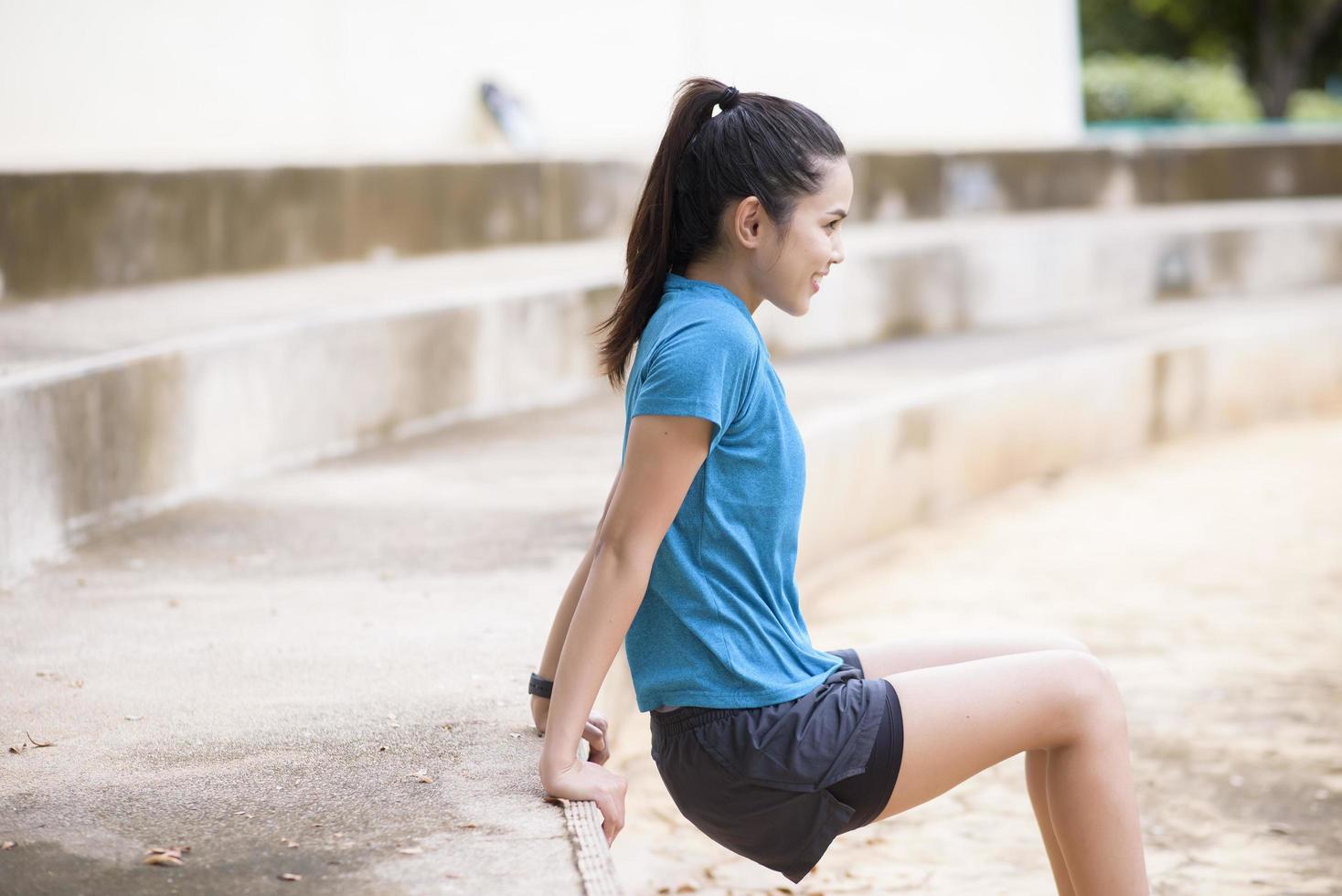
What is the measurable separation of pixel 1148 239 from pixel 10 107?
609 cm

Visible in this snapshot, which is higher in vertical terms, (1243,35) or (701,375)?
(1243,35)

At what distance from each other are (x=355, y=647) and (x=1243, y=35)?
96.6 feet

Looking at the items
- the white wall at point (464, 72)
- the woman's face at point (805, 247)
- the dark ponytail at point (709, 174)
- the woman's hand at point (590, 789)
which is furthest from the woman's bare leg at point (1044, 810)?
the white wall at point (464, 72)

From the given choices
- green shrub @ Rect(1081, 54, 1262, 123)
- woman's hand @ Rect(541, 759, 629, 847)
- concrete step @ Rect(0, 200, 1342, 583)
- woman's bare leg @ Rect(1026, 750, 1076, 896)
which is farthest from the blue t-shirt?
green shrub @ Rect(1081, 54, 1262, 123)

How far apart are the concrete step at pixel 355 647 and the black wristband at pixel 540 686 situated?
0.31 feet

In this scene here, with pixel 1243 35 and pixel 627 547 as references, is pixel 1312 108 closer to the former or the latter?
pixel 1243 35

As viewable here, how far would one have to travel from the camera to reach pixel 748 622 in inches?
78.5

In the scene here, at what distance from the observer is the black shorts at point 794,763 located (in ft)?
6.46

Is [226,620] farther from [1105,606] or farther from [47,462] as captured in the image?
[1105,606]

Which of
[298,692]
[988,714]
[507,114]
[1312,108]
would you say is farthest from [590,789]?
[1312,108]

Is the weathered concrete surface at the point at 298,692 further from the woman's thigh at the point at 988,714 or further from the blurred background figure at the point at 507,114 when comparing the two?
the blurred background figure at the point at 507,114

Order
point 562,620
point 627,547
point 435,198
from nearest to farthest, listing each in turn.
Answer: point 627,547, point 562,620, point 435,198

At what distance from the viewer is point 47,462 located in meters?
3.52

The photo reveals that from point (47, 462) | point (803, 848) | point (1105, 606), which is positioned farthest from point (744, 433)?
point (1105, 606)
